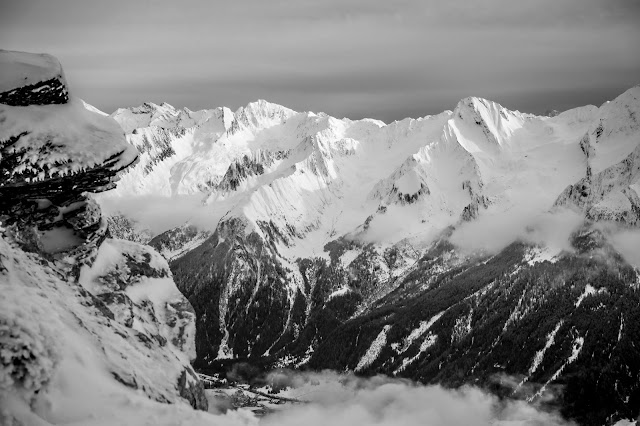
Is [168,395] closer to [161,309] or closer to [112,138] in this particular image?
[112,138]

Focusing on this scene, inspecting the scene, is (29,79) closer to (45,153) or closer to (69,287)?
(45,153)

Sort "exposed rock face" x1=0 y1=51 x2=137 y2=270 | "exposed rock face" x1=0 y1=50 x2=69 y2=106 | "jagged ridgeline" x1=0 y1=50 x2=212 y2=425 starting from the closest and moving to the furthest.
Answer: "jagged ridgeline" x1=0 y1=50 x2=212 y2=425 < "exposed rock face" x1=0 y1=51 x2=137 y2=270 < "exposed rock face" x1=0 y1=50 x2=69 y2=106

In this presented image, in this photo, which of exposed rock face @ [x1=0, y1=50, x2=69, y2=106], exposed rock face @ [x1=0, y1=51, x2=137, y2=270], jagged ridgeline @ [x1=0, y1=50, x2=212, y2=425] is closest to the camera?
jagged ridgeline @ [x1=0, y1=50, x2=212, y2=425]

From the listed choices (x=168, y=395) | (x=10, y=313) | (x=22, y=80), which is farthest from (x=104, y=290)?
(x=10, y=313)

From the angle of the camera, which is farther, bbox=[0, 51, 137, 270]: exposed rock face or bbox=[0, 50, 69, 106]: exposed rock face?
bbox=[0, 50, 69, 106]: exposed rock face

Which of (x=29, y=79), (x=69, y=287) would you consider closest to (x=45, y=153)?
(x=29, y=79)

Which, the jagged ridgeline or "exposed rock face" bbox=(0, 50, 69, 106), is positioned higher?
"exposed rock face" bbox=(0, 50, 69, 106)

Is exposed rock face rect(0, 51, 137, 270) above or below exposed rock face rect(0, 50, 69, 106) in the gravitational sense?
below

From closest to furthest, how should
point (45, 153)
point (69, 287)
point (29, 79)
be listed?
point (69, 287) → point (45, 153) → point (29, 79)
